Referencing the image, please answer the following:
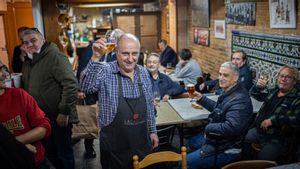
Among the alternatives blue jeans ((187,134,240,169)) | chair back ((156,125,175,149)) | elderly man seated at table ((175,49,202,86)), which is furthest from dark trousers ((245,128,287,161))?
elderly man seated at table ((175,49,202,86))

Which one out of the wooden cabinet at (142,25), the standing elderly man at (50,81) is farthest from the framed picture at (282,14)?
the wooden cabinet at (142,25)

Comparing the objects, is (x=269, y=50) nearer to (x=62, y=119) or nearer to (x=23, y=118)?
(x=62, y=119)

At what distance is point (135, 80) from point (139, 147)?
0.53 meters

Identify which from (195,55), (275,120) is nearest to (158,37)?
(195,55)

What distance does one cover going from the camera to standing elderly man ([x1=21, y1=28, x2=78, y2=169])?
9.68 feet

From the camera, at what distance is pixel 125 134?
7.38 feet

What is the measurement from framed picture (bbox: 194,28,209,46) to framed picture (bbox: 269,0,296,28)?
A: 267 centimetres

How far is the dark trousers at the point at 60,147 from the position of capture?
123 inches

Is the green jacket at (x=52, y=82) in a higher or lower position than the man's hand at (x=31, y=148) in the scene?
higher

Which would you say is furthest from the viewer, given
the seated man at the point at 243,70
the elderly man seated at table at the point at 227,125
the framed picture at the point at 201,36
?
the framed picture at the point at 201,36

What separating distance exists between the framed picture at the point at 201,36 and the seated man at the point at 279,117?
12.6 ft

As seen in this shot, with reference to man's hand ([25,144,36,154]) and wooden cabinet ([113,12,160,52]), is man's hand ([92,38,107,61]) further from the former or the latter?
wooden cabinet ([113,12,160,52])

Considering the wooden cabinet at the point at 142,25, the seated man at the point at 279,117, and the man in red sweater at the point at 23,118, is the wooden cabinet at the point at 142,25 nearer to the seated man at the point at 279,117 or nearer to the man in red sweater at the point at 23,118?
the seated man at the point at 279,117

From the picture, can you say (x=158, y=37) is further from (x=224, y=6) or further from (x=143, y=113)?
(x=143, y=113)
